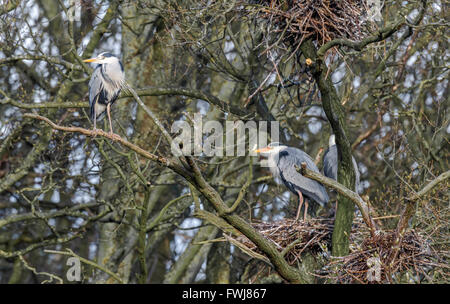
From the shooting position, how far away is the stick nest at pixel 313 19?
19.0ft

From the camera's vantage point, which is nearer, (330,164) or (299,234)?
(299,234)

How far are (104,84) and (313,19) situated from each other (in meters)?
2.70

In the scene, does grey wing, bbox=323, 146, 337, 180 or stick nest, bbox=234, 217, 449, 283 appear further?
grey wing, bbox=323, 146, 337, 180

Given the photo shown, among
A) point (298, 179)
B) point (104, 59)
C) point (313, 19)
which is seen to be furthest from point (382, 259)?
point (104, 59)

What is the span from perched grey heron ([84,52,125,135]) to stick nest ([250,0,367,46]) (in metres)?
2.09

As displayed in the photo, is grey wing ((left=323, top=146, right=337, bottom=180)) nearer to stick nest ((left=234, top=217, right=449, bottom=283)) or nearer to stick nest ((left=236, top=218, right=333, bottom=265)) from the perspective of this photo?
stick nest ((left=236, top=218, right=333, bottom=265))

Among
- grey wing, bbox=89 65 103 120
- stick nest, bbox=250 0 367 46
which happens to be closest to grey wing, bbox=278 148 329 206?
stick nest, bbox=250 0 367 46

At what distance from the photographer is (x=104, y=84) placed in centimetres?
742

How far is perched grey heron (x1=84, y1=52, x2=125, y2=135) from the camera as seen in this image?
24.3 ft

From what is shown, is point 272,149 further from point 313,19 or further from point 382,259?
point 382,259

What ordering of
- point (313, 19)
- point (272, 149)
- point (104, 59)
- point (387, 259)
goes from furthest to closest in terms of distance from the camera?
point (272, 149)
point (104, 59)
point (313, 19)
point (387, 259)

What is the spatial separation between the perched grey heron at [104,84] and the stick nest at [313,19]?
82.3 inches

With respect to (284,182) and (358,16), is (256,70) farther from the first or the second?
(358,16)
